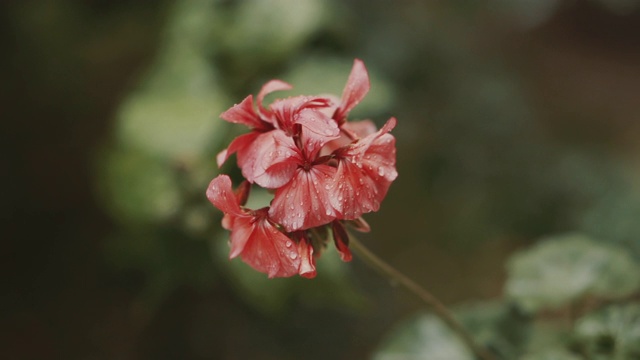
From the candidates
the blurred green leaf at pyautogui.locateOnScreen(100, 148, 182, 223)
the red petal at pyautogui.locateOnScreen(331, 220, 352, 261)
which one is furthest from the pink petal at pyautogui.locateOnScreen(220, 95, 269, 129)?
the blurred green leaf at pyautogui.locateOnScreen(100, 148, 182, 223)

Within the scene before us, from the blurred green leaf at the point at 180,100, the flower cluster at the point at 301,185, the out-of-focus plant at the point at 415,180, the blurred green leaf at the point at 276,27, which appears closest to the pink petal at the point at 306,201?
the flower cluster at the point at 301,185

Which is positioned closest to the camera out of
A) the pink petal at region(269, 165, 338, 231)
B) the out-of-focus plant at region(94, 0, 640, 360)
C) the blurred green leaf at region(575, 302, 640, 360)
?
the pink petal at region(269, 165, 338, 231)

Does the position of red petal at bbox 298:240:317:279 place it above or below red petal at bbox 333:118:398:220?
below

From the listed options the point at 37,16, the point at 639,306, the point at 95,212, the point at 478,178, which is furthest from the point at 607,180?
the point at 37,16

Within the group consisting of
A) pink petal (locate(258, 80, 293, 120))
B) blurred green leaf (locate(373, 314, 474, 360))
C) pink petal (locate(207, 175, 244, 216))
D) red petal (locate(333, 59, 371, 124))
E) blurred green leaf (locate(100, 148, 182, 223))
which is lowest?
blurred green leaf (locate(100, 148, 182, 223))

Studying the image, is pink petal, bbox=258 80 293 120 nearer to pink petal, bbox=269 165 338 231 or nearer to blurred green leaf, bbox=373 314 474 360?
pink petal, bbox=269 165 338 231

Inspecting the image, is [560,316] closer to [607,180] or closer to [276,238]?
[607,180]
